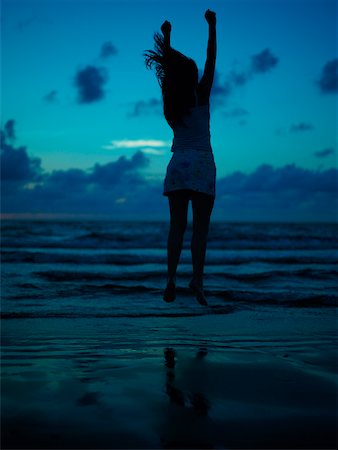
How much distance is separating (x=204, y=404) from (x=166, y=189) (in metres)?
2.43

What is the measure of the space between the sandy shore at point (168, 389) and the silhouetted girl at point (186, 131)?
0.94m

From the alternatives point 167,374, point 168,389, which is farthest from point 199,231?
point 168,389

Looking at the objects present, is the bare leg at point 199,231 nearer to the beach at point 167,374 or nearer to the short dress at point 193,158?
the short dress at point 193,158

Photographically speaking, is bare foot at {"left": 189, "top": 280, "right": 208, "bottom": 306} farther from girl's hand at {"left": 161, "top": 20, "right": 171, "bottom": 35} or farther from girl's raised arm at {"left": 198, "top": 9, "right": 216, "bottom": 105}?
girl's hand at {"left": 161, "top": 20, "right": 171, "bottom": 35}

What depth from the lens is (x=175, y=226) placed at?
4.54 meters

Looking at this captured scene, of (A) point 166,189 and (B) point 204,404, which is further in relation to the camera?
(A) point 166,189

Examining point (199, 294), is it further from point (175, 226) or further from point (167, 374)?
point (167, 374)

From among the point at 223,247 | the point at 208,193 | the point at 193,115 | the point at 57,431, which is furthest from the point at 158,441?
the point at 223,247

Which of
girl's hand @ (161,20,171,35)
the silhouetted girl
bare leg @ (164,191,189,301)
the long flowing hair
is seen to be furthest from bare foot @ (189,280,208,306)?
girl's hand @ (161,20,171,35)

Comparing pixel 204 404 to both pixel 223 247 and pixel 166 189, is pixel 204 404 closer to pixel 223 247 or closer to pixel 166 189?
pixel 166 189

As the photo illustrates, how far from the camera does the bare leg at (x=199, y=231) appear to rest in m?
4.46

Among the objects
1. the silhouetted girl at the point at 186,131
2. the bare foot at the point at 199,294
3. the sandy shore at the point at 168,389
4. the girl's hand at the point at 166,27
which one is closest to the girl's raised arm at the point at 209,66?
the silhouetted girl at the point at 186,131

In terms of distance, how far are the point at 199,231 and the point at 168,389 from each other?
7.31 ft

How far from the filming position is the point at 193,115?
4.41 meters
